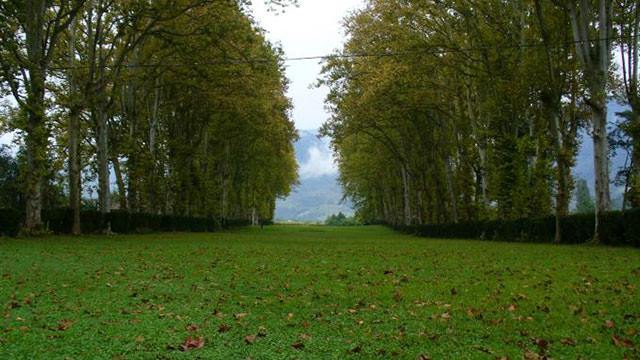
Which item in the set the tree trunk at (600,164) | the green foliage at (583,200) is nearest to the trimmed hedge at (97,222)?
the tree trunk at (600,164)

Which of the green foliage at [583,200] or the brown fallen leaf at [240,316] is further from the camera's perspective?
the green foliage at [583,200]

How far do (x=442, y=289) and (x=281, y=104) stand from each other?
35308 mm

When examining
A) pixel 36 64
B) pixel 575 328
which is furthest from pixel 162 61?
pixel 575 328

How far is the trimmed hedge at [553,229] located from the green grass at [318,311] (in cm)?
814

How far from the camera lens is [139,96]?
123 ft

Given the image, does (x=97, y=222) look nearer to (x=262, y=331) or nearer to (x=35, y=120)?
(x=35, y=120)

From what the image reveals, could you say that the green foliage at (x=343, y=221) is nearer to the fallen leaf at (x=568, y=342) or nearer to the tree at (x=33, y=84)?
the tree at (x=33, y=84)

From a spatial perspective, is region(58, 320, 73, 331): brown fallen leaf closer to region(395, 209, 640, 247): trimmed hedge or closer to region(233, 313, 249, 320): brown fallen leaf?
region(233, 313, 249, 320): brown fallen leaf

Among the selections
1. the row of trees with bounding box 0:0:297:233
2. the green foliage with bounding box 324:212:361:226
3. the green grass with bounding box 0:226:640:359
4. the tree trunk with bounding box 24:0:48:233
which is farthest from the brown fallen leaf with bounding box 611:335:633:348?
the green foliage with bounding box 324:212:361:226

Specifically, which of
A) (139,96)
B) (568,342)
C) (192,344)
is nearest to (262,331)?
(192,344)

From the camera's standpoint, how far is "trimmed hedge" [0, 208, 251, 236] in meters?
23.5

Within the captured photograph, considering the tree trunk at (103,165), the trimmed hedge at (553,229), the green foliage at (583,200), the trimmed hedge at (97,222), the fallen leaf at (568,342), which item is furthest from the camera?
the green foliage at (583,200)

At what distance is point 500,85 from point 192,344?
2382 cm

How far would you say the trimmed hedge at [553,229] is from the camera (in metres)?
20.8
